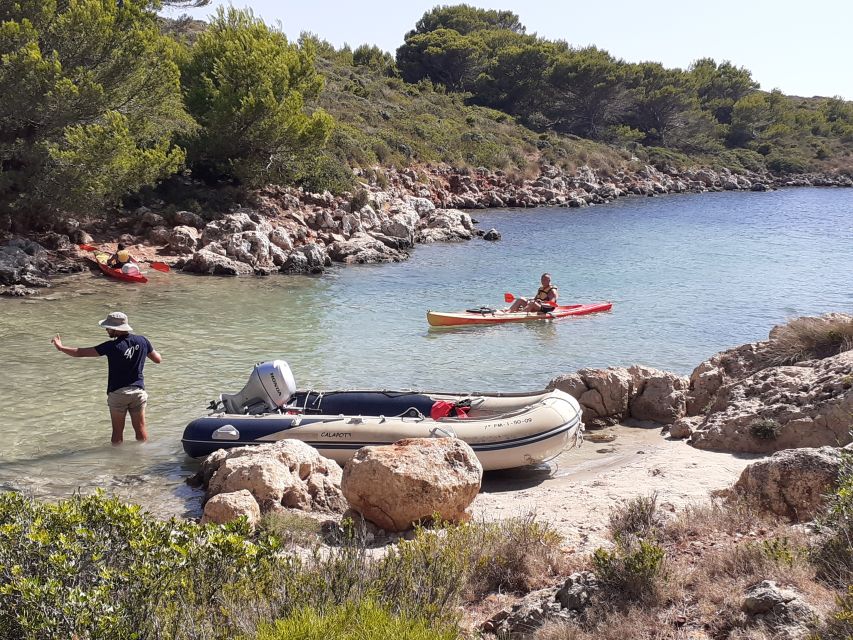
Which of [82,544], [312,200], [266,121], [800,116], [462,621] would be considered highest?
[800,116]

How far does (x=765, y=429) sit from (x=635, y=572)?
16.8ft

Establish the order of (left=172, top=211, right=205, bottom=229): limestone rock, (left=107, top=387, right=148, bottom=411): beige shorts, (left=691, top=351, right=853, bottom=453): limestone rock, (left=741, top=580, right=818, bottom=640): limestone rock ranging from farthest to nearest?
1. (left=172, top=211, right=205, bottom=229): limestone rock
2. (left=107, top=387, right=148, bottom=411): beige shorts
3. (left=691, top=351, right=853, bottom=453): limestone rock
4. (left=741, top=580, right=818, bottom=640): limestone rock

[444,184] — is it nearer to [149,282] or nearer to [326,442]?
[149,282]

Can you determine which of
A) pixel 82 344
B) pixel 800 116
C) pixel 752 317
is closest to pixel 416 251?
pixel 752 317

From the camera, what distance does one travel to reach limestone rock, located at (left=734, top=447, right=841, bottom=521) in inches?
210

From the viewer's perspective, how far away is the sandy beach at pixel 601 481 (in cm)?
638

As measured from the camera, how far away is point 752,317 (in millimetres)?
17578

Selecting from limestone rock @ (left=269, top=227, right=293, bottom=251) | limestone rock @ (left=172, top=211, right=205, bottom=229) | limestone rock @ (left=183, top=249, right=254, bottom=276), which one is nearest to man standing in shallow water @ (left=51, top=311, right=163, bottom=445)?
limestone rock @ (left=183, top=249, right=254, bottom=276)

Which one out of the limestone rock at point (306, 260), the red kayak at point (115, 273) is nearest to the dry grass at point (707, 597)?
the red kayak at point (115, 273)

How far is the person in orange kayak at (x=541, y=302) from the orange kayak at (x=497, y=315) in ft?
0.47

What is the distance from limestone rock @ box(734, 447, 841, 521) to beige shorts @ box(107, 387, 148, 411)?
22.0ft

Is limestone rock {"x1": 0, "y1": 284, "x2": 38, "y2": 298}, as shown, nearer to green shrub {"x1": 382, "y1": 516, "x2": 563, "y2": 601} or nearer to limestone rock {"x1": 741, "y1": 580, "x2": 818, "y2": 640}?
green shrub {"x1": 382, "y1": 516, "x2": 563, "y2": 601}

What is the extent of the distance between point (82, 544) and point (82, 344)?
1103 centimetres

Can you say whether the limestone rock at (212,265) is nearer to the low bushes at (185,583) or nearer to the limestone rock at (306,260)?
the limestone rock at (306,260)
